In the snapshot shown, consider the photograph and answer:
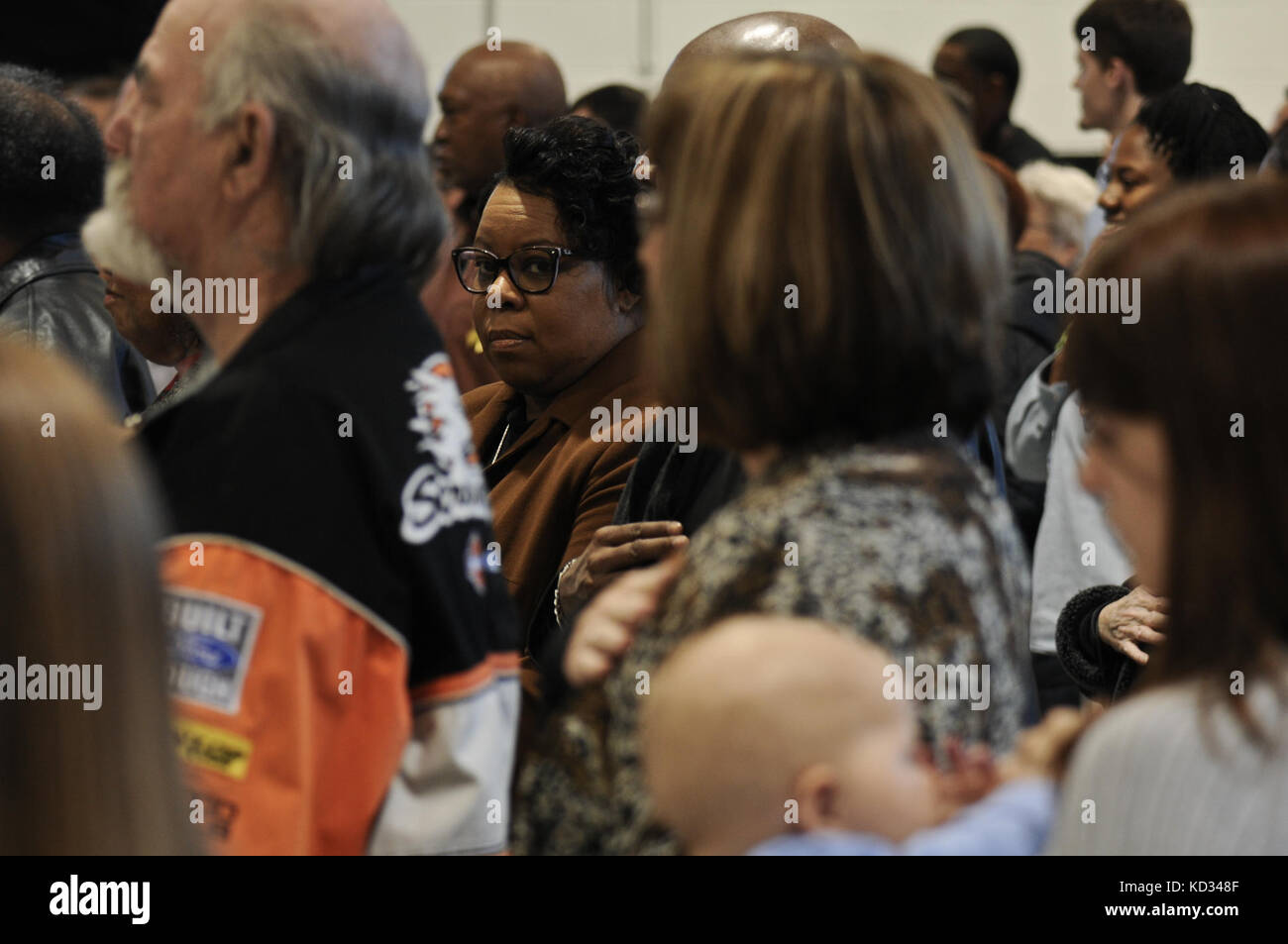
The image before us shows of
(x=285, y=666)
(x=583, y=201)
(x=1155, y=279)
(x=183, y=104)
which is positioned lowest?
(x=285, y=666)

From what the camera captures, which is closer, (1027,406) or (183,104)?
(183,104)

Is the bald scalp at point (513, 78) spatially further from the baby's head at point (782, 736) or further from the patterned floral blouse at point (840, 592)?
the baby's head at point (782, 736)

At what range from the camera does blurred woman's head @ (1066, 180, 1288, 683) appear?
1.14 metres

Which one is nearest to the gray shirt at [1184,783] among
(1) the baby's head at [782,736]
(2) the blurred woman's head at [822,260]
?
(1) the baby's head at [782,736]

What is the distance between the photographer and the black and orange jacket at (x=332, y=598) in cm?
148

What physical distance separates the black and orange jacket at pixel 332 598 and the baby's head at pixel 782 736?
40 centimetres

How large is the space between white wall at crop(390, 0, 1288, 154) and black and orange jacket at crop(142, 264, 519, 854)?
6.86 m

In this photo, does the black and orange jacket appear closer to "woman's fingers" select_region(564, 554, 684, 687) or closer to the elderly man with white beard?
the elderly man with white beard

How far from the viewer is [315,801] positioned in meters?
1.53

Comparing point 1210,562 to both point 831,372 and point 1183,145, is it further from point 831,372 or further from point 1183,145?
point 1183,145

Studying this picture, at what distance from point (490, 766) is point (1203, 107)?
2340 mm
